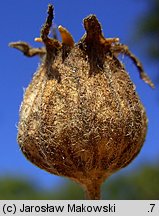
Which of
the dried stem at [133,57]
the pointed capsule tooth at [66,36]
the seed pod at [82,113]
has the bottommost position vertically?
the seed pod at [82,113]

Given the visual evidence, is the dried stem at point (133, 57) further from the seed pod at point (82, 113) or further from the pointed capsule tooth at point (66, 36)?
the pointed capsule tooth at point (66, 36)

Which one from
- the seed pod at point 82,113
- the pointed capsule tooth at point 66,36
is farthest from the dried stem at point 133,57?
the pointed capsule tooth at point 66,36

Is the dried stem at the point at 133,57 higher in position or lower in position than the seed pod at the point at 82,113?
higher

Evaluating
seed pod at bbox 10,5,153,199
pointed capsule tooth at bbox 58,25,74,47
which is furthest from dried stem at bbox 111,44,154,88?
pointed capsule tooth at bbox 58,25,74,47

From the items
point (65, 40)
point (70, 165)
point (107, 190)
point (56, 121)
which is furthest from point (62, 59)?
point (107, 190)

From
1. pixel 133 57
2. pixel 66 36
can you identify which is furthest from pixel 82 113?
pixel 133 57

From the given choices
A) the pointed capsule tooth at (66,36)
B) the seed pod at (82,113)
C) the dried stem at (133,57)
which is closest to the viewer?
the seed pod at (82,113)

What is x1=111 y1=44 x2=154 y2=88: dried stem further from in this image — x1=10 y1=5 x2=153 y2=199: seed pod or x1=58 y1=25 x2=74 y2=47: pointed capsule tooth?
x1=58 y1=25 x2=74 y2=47: pointed capsule tooth
